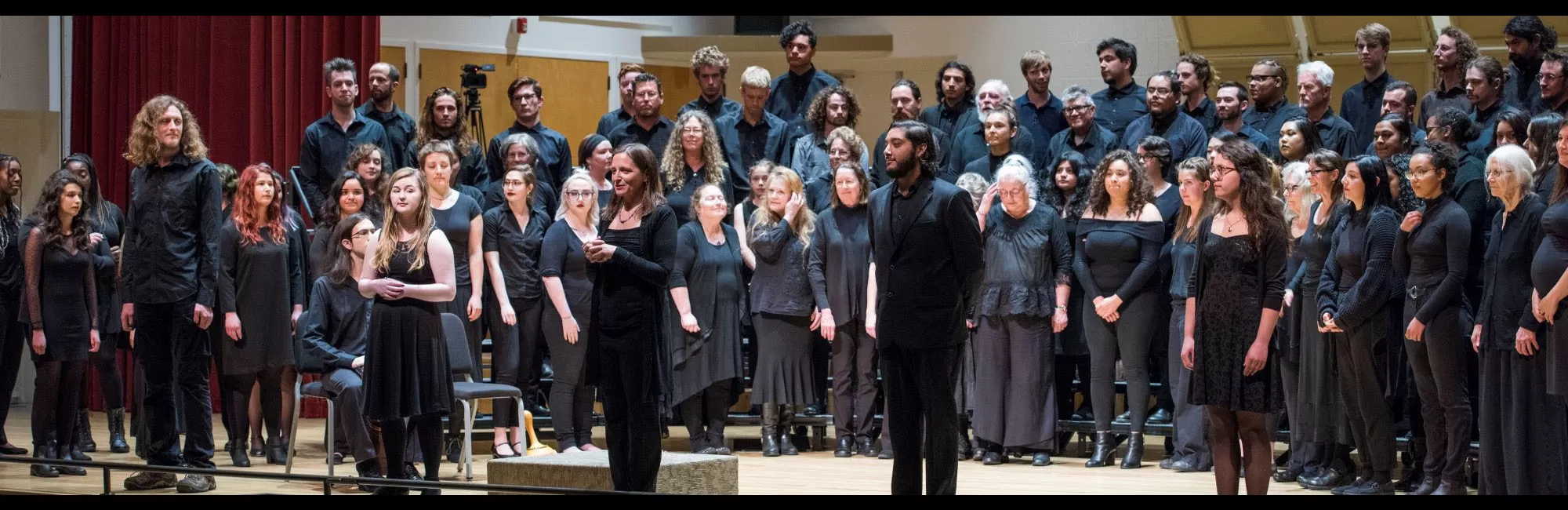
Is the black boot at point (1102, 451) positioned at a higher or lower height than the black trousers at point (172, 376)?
lower

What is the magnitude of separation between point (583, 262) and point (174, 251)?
1447 mm

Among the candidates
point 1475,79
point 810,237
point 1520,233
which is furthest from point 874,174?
point 1520,233

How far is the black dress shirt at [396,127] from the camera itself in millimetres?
6902

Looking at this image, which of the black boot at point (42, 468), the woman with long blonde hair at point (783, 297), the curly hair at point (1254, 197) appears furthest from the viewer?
the woman with long blonde hair at point (783, 297)

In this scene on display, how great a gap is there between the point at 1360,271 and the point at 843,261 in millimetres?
1950

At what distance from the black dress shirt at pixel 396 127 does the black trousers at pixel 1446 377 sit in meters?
4.07

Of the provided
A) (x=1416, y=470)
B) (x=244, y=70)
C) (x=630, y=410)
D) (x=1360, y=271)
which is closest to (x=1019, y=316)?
(x=1360, y=271)

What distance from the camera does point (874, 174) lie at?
6.79 meters

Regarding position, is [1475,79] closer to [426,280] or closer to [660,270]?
[660,270]

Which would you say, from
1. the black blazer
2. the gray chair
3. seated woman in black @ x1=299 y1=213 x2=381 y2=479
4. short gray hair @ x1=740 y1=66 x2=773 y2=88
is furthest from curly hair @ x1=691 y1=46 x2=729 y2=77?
the black blazer

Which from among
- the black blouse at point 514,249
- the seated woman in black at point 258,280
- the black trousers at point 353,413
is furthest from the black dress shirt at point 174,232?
the black blouse at point 514,249

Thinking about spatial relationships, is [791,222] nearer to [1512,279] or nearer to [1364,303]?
[1364,303]

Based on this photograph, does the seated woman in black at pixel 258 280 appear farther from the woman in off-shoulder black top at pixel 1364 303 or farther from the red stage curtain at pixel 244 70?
the woman in off-shoulder black top at pixel 1364 303

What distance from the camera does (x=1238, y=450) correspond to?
4.25 metres
